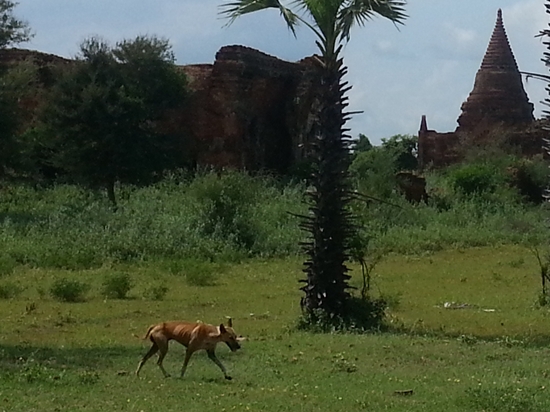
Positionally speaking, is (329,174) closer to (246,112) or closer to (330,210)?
(330,210)

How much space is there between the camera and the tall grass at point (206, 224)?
21.8 metres

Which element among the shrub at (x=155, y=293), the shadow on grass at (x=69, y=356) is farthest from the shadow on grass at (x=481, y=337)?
the shrub at (x=155, y=293)

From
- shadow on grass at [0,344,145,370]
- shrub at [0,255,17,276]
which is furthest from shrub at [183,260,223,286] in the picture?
shadow on grass at [0,344,145,370]

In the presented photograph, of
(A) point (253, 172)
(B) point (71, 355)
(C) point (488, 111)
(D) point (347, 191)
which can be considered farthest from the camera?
(C) point (488, 111)

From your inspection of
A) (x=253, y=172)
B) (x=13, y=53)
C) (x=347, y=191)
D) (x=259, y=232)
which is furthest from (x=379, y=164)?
(x=347, y=191)

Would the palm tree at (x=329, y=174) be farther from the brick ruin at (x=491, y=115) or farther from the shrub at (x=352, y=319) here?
the brick ruin at (x=491, y=115)

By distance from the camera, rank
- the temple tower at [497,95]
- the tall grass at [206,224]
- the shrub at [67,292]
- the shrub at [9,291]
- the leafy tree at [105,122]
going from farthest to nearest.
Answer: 1. the temple tower at [497,95]
2. the leafy tree at [105,122]
3. the tall grass at [206,224]
4. the shrub at [9,291]
5. the shrub at [67,292]

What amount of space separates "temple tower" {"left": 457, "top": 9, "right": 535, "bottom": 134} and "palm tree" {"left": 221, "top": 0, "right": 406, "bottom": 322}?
34.3 m

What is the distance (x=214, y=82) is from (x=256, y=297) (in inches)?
1009

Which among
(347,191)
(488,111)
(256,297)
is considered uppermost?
(488,111)

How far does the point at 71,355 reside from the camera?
10078mm

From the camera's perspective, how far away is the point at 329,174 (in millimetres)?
12805

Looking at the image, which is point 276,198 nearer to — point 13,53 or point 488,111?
point 13,53

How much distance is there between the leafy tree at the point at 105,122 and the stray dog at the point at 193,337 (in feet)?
73.6
